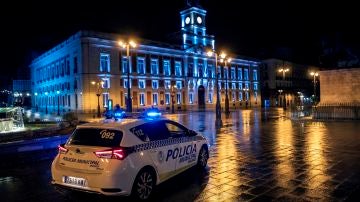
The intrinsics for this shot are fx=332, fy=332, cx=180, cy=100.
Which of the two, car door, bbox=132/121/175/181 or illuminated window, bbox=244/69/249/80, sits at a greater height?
illuminated window, bbox=244/69/249/80

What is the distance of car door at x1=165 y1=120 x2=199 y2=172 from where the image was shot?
717cm

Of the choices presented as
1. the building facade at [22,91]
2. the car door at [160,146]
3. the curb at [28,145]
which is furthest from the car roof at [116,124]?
the building facade at [22,91]

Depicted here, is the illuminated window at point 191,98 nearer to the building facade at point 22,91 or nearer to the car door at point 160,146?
the building facade at point 22,91

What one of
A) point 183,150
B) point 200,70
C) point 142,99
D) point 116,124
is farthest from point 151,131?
point 200,70

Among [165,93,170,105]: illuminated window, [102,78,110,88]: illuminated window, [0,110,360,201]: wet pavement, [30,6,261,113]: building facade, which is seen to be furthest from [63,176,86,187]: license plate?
[165,93,170,105]: illuminated window

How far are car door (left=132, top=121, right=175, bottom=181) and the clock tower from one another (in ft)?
216

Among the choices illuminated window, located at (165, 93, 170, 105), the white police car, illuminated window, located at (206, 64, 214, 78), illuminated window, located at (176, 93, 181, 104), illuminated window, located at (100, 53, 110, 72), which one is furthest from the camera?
illuminated window, located at (206, 64, 214, 78)

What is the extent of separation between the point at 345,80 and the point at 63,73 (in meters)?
52.9

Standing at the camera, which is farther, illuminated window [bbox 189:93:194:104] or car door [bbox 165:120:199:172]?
illuminated window [bbox 189:93:194:104]

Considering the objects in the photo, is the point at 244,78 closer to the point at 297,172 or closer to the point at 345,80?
the point at 345,80

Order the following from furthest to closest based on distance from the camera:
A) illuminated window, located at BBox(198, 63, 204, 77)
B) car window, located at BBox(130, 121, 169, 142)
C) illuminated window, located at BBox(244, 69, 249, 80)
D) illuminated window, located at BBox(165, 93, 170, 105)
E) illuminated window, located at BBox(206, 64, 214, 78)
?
illuminated window, located at BBox(244, 69, 249, 80) → illuminated window, located at BBox(206, 64, 214, 78) → illuminated window, located at BBox(198, 63, 204, 77) → illuminated window, located at BBox(165, 93, 170, 105) → car window, located at BBox(130, 121, 169, 142)

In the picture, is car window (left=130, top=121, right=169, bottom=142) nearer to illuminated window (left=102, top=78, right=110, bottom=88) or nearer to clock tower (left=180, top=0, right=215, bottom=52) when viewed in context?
illuminated window (left=102, top=78, right=110, bottom=88)

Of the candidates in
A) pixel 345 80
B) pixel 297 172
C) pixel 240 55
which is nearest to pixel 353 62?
pixel 345 80

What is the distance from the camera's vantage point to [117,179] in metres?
5.48
